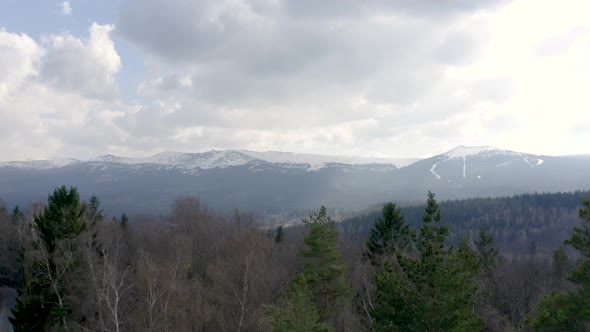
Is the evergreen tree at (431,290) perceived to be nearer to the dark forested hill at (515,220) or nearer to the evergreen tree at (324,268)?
the evergreen tree at (324,268)

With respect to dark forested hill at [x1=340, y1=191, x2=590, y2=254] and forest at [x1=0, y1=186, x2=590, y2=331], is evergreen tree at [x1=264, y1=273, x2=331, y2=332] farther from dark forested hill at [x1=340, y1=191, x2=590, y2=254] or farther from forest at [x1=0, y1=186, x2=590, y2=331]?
dark forested hill at [x1=340, y1=191, x2=590, y2=254]

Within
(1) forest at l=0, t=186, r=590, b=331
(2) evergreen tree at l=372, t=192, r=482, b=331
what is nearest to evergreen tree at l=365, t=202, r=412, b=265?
(1) forest at l=0, t=186, r=590, b=331

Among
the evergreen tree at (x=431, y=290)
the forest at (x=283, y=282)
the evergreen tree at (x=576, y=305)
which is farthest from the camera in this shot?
the evergreen tree at (x=576, y=305)

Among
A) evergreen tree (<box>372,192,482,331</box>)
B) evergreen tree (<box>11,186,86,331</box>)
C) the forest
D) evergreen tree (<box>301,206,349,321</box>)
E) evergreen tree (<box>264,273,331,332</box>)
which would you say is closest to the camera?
evergreen tree (<box>372,192,482,331</box>)

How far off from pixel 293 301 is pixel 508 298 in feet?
103

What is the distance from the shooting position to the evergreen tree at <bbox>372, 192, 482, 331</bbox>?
553 inches

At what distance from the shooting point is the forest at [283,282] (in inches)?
577

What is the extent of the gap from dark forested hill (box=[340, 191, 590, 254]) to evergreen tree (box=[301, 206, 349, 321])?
9985 cm

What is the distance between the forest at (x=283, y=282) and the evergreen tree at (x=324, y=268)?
7cm

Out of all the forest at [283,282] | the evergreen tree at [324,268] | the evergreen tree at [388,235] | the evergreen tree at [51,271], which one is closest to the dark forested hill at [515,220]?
the forest at [283,282]

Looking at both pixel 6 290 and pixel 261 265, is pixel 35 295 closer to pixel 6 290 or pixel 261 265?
pixel 261 265

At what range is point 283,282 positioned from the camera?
34.9 m

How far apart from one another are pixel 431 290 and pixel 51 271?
2148cm

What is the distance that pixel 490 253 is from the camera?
51.1 meters
